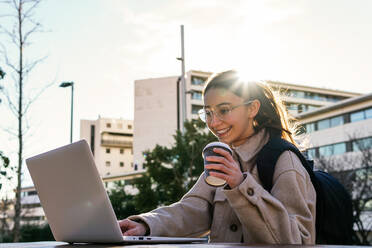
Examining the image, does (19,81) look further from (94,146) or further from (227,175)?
(94,146)

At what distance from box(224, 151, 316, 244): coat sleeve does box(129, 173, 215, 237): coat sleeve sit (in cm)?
66

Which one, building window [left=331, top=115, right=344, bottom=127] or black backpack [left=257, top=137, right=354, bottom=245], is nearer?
black backpack [left=257, top=137, right=354, bottom=245]

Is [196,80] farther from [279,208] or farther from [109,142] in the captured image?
[279,208]

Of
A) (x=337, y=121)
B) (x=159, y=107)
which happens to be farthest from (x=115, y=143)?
(x=337, y=121)

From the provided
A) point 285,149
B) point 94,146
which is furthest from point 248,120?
point 94,146

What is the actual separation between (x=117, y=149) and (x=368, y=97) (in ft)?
175

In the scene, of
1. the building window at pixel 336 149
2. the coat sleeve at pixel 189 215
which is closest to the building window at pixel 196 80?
the building window at pixel 336 149

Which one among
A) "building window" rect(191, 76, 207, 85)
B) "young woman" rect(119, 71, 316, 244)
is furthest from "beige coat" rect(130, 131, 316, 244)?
"building window" rect(191, 76, 207, 85)

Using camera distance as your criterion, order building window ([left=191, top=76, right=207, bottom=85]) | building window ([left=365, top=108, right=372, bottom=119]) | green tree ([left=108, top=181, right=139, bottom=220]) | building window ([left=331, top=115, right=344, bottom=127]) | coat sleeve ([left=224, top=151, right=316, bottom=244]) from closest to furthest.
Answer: coat sleeve ([left=224, top=151, right=316, bottom=244]), green tree ([left=108, top=181, right=139, bottom=220]), building window ([left=365, top=108, right=372, bottom=119]), building window ([left=331, top=115, right=344, bottom=127]), building window ([left=191, top=76, right=207, bottom=85])

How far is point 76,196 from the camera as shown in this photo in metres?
1.82

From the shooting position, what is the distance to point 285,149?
7.36 ft

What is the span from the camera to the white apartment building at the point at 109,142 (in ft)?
272

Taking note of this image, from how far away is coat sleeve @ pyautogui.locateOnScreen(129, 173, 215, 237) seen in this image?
2664mm

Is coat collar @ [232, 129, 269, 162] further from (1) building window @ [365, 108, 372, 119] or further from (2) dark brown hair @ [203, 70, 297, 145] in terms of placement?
(1) building window @ [365, 108, 372, 119]
